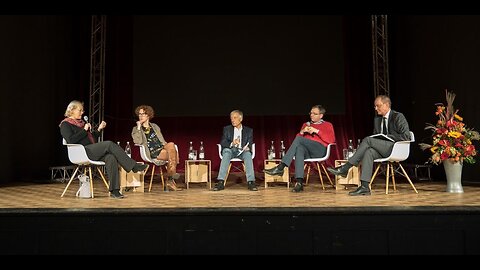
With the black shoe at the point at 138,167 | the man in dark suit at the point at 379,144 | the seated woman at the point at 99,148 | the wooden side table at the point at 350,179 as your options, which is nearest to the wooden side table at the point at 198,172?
the black shoe at the point at 138,167

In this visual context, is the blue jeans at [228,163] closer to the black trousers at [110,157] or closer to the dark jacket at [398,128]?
the black trousers at [110,157]

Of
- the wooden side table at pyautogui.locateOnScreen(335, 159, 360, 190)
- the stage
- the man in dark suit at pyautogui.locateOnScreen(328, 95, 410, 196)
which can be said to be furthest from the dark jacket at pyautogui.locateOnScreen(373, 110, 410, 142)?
the stage

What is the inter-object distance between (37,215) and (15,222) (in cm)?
17

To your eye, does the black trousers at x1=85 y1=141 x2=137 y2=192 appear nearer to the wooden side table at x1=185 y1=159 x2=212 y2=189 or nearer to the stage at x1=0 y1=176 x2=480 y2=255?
the stage at x1=0 y1=176 x2=480 y2=255

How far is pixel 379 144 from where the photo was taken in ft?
15.6

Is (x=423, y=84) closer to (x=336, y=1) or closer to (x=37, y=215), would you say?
(x=336, y=1)

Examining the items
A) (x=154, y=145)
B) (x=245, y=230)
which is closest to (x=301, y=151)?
(x=154, y=145)

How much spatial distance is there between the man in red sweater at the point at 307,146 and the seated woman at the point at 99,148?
1.63m

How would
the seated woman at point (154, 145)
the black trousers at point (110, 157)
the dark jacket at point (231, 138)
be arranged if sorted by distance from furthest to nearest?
the dark jacket at point (231, 138)
the seated woman at point (154, 145)
the black trousers at point (110, 157)

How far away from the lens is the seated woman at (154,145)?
5.52 m

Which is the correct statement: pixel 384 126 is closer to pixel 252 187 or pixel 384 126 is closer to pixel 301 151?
pixel 301 151

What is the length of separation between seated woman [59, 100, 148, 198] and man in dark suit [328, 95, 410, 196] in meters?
2.16

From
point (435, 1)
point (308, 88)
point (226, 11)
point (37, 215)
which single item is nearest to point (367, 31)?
point (308, 88)

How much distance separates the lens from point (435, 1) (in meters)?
4.70
